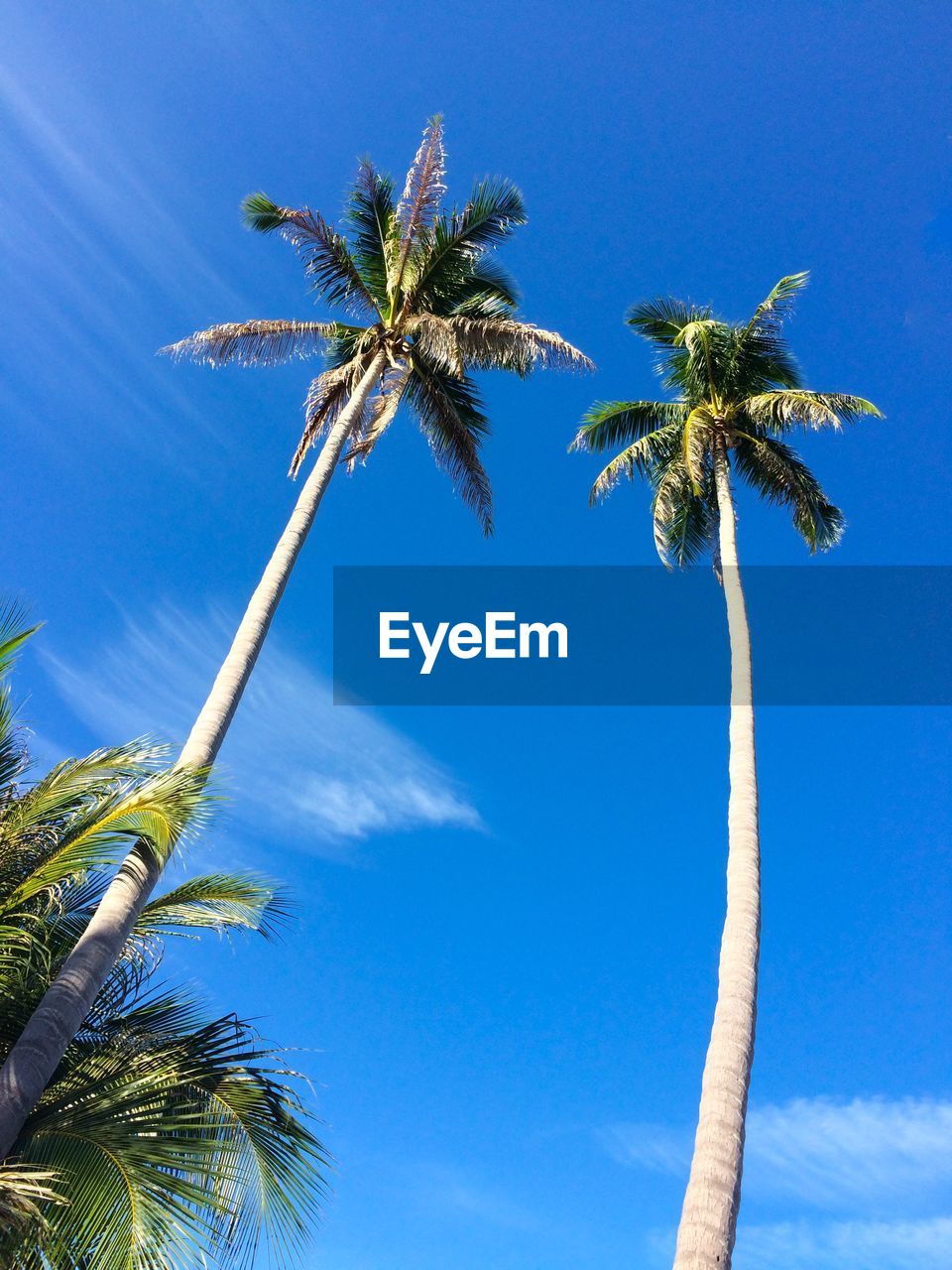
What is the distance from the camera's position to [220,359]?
650 inches

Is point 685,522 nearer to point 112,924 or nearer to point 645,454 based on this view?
point 645,454

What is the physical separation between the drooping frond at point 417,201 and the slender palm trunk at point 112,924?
6.82m

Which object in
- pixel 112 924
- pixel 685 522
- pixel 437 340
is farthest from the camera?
pixel 685 522

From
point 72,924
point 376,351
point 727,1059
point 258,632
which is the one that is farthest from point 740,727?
point 376,351

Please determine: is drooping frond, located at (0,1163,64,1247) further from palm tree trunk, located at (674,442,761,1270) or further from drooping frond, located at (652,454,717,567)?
drooping frond, located at (652,454,717,567)

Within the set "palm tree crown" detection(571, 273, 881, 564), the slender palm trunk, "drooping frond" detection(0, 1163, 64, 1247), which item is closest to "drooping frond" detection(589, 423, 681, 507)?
"palm tree crown" detection(571, 273, 881, 564)

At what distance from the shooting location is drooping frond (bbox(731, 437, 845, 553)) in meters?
17.2

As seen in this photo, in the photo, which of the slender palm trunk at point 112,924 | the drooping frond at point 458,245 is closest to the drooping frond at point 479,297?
the drooping frond at point 458,245

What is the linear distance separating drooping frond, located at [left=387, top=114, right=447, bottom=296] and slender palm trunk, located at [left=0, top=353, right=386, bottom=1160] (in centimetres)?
682

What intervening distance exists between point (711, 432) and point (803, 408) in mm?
1909

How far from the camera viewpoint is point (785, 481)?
56.8 ft

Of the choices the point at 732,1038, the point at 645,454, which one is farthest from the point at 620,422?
the point at 732,1038

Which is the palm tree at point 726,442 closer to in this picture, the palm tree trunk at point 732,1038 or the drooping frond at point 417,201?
the palm tree trunk at point 732,1038

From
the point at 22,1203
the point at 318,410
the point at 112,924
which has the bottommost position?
the point at 22,1203
